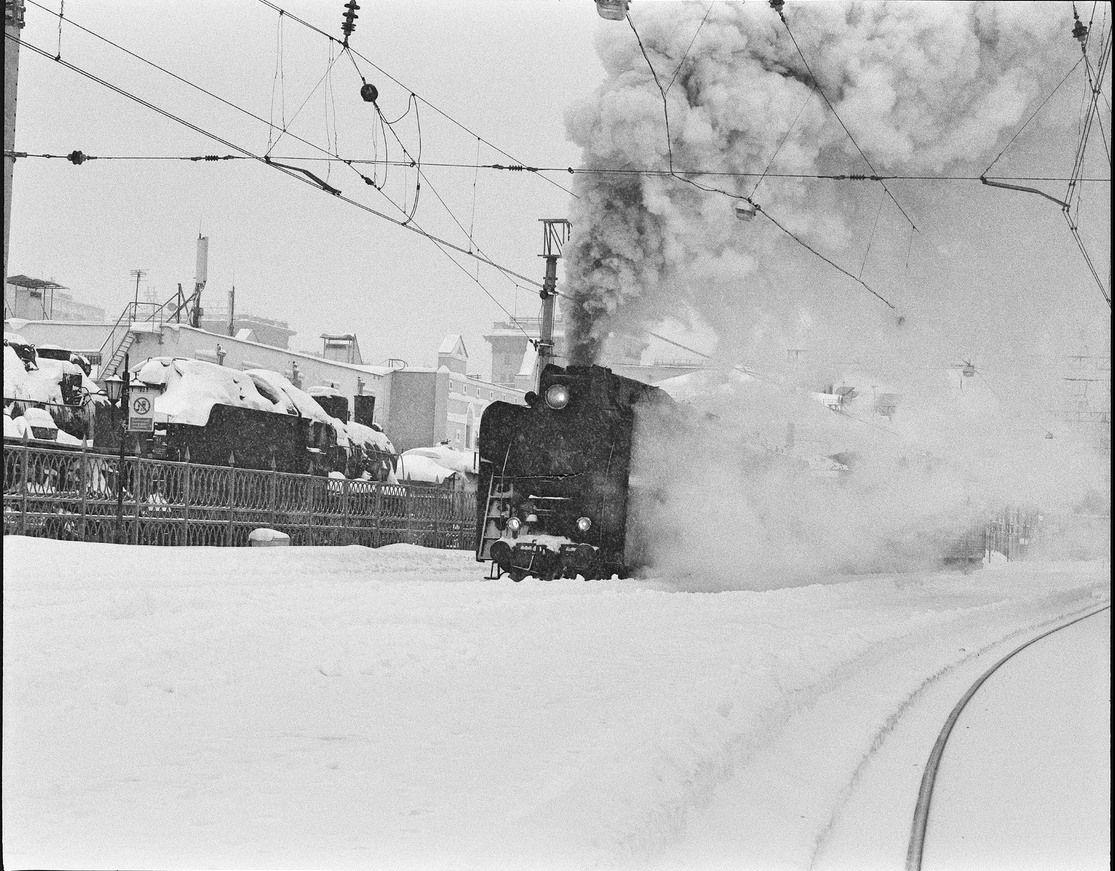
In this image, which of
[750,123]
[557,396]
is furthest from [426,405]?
[557,396]

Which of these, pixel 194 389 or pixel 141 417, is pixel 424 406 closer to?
pixel 194 389

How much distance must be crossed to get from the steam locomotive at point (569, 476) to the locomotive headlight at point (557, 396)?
0.04 ft

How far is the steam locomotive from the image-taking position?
50.6 ft

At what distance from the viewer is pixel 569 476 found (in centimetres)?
1562

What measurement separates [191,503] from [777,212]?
10673 millimetres

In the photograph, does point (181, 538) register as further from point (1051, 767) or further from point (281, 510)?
point (1051, 767)

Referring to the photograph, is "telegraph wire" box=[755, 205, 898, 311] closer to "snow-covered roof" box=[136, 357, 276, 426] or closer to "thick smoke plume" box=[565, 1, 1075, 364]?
"thick smoke plume" box=[565, 1, 1075, 364]

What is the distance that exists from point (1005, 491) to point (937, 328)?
5.09 metres

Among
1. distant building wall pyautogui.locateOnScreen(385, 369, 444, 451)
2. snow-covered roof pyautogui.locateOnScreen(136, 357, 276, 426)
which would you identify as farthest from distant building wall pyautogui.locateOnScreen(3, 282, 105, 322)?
snow-covered roof pyautogui.locateOnScreen(136, 357, 276, 426)

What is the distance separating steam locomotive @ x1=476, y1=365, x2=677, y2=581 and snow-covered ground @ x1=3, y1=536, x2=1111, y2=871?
1988 millimetres

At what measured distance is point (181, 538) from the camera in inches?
775

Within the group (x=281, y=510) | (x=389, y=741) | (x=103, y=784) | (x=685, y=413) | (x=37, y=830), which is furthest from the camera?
(x=281, y=510)

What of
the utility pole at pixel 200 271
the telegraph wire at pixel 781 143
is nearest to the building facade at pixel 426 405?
the utility pole at pixel 200 271

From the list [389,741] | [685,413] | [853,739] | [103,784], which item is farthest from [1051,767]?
[685,413]
